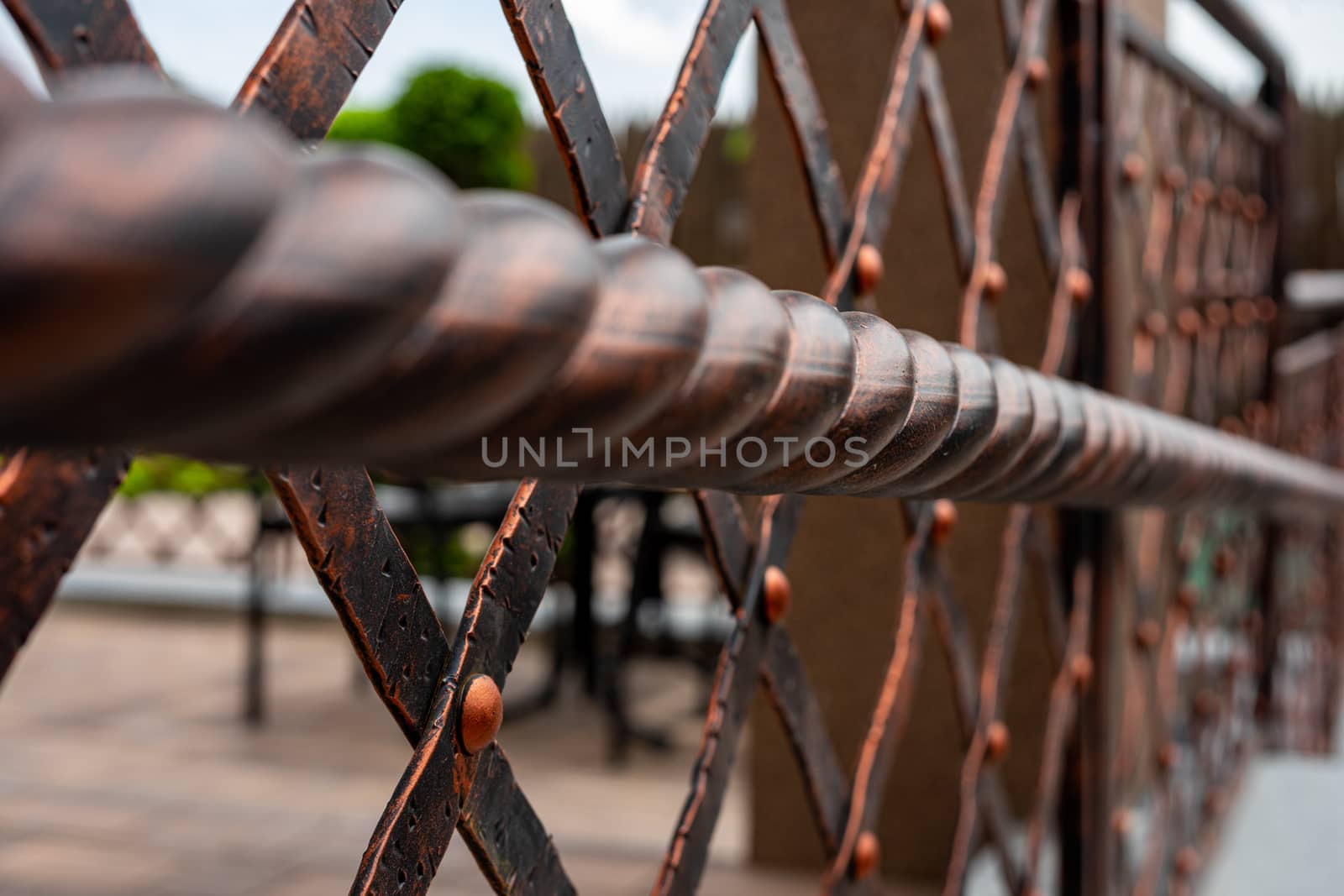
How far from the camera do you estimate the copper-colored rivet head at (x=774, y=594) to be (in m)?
0.52

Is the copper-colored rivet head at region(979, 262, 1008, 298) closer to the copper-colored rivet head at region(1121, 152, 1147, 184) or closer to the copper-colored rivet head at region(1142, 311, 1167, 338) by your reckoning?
the copper-colored rivet head at region(1121, 152, 1147, 184)

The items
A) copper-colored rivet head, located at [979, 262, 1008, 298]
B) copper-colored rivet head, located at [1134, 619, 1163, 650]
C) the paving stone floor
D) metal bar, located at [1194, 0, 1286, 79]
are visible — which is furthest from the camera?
the paving stone floor

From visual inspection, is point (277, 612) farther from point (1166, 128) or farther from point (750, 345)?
point (750, 345)

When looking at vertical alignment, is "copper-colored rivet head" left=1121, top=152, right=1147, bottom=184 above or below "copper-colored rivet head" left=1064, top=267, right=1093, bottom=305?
above

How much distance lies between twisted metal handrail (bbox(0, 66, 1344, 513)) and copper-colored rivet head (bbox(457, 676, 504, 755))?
17cm

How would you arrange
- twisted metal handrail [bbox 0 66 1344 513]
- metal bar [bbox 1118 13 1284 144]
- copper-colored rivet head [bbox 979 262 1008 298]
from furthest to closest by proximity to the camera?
metal bar [bbox 1118 13 1284 144] < copper-colored rivet head [bbox 979 262 1008 298] < twisted metal handrail [bbox 0 66 1344 513]

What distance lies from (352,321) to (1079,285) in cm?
82

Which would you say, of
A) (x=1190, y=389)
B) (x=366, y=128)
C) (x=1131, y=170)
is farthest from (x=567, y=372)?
(x=366, y=128)

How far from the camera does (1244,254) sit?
1.67 meters

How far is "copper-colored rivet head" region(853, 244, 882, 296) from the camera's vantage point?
58 centimetres

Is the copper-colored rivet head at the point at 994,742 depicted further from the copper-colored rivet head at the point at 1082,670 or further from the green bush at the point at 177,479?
the green bush at the point at 177,479

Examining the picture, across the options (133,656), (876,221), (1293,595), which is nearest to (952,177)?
(876,221)

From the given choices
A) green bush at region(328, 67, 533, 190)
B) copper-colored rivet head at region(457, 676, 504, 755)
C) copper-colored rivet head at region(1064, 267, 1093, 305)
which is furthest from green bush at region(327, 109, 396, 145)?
copper-colored rivet head at region(457, 676, 504, 755)

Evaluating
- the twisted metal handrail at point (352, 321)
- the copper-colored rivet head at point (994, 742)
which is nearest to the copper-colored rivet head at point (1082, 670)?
the copper-colored rivet head at point (994, 742)
